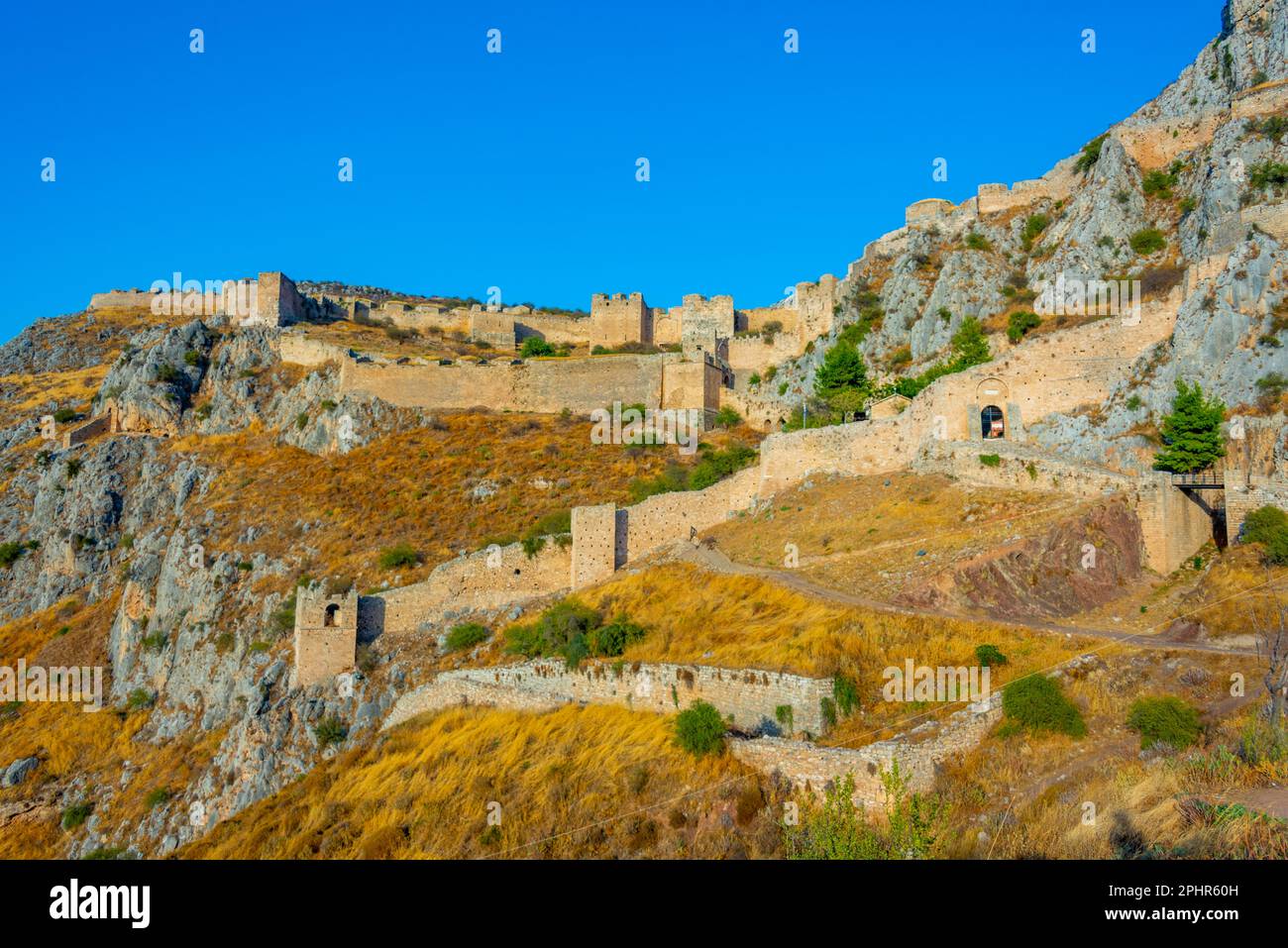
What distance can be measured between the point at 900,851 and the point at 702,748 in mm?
4587

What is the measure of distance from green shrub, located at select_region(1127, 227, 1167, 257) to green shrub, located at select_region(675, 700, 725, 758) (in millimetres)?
30899

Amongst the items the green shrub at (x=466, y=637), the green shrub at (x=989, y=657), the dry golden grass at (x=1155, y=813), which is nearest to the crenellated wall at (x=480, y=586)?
the green shrub at (x=466, y=637)

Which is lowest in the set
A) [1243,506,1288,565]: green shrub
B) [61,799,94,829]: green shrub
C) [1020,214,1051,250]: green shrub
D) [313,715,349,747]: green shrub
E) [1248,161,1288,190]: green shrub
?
[61,799,94,829]: green shrub

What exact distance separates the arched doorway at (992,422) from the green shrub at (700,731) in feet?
56.0

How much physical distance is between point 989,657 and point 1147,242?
28739 millimetres

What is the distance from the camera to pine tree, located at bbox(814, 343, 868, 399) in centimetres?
4375

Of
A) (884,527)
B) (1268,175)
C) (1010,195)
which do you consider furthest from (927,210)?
(884,527)

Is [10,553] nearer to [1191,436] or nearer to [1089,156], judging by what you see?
[1191,436]

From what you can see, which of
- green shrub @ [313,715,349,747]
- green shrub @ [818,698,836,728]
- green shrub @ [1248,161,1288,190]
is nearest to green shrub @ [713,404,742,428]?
green shrub @ [1248,161,1288,190]

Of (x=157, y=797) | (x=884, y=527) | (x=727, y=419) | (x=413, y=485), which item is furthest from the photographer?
(x=727, y=419)

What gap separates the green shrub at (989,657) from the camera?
17.1m

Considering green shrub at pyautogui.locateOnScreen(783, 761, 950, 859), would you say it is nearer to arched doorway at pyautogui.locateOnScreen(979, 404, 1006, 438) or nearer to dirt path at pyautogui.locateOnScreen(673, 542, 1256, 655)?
dirt path at pyautogui.locateOnScreen(673, 542, 1256, 655)

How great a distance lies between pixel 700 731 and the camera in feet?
55.4
